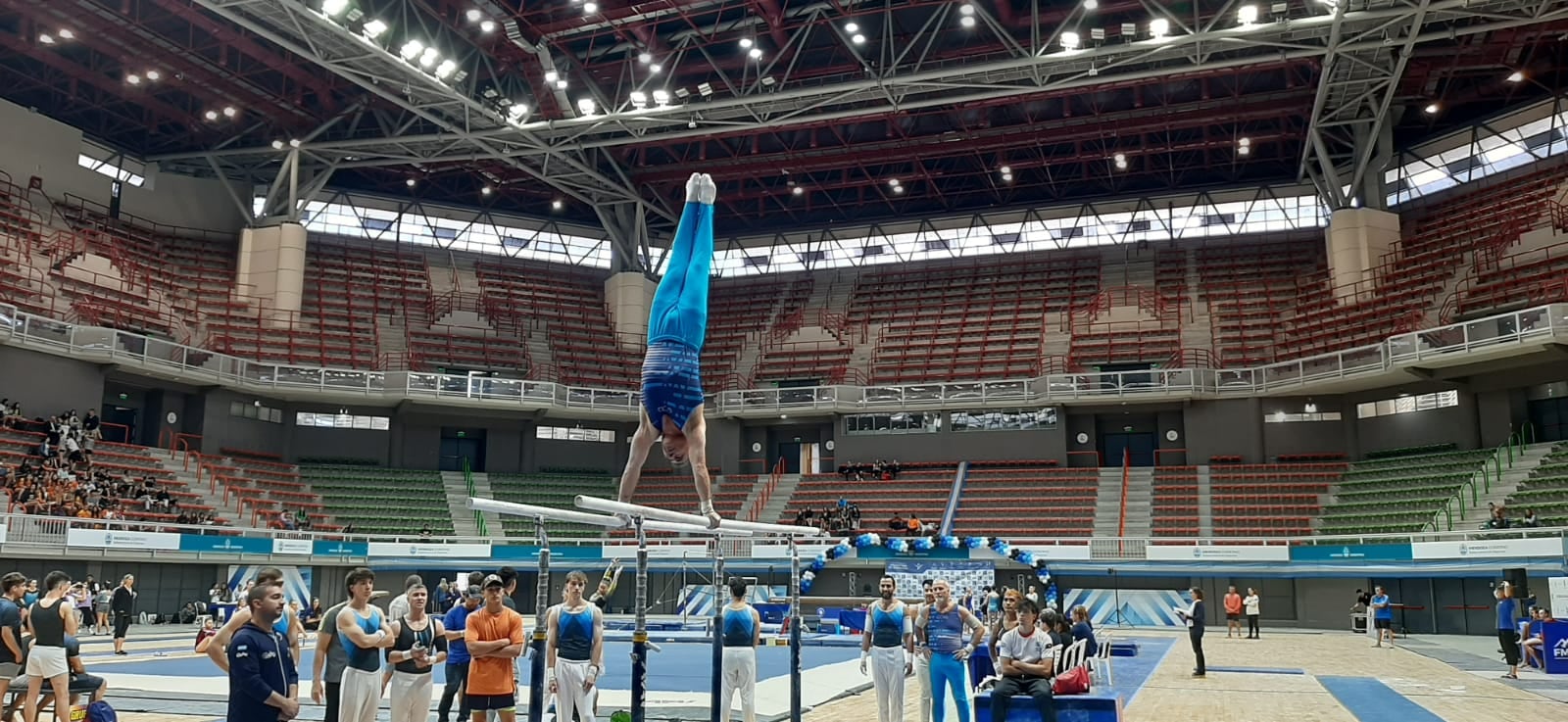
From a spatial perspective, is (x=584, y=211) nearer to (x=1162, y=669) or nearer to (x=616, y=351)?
(x=616, y=351)

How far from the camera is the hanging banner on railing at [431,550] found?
29.5 metres

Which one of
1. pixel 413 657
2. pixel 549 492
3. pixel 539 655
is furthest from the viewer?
pixel 549 492

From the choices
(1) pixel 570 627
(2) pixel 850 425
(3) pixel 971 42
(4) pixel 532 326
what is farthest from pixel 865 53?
(1) pixel 570 627

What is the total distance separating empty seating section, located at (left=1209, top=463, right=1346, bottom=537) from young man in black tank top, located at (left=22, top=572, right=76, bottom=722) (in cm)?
2771

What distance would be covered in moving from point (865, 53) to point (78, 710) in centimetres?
2458

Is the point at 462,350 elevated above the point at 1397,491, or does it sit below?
above

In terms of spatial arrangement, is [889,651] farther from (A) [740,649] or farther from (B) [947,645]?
(A) [740,649]

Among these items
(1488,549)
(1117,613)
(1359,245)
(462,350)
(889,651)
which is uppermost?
(1359,245)

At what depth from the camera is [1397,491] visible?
2955 cm

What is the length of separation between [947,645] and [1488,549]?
1910cm

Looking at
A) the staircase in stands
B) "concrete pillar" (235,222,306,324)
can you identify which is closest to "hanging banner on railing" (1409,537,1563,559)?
the staircase in stands

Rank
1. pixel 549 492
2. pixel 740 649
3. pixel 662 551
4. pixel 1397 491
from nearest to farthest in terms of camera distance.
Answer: pixel 740 649 → pixel 1397 491 → pixel 662 551 → pixel 549 492

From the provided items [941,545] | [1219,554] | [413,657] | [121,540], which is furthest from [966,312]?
[413,657]

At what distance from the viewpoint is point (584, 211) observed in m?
44.2
